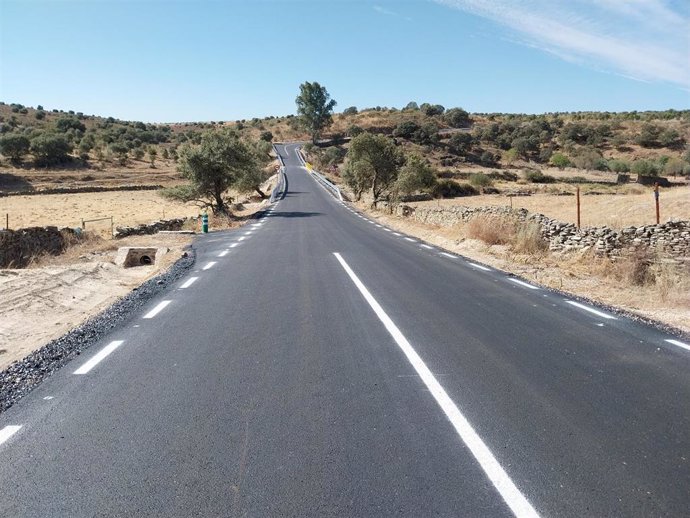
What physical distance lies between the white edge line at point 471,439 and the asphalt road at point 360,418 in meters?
0.02

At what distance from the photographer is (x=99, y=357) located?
6102 millimetres

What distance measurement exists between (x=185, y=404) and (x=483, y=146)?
4376 inches

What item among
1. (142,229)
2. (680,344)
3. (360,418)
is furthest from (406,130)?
(360,418)

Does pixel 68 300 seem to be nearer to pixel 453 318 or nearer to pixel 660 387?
pixel 453 318

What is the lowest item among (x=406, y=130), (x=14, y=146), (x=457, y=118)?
(x=14, y=146)

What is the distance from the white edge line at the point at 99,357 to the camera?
224 inches

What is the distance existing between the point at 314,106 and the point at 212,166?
324 ft

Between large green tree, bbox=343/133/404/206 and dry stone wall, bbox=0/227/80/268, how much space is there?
86.7 feet

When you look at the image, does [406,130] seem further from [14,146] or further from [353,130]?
[14,146]

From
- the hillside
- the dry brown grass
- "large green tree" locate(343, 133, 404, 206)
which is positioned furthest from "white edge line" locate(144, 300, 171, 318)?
the hillside

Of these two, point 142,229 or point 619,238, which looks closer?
point 619,238

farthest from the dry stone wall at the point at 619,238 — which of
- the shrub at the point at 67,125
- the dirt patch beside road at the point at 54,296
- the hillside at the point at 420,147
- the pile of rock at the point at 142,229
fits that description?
the shrub at the point at 67,125

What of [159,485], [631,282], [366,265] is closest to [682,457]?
[159,485]

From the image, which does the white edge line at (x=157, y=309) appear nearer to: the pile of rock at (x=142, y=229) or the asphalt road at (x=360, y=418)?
the asphalt road at (x=360, y=418)
